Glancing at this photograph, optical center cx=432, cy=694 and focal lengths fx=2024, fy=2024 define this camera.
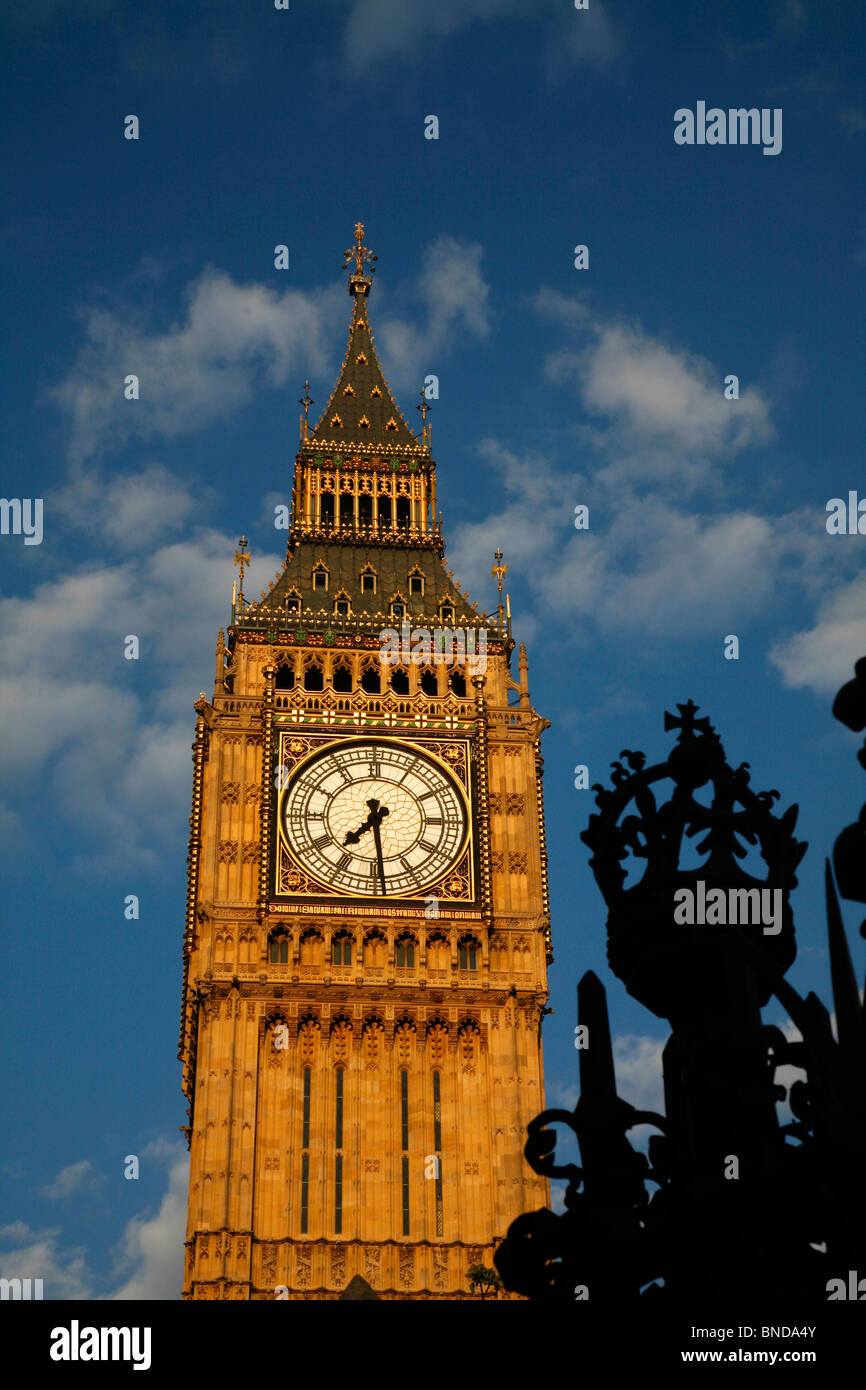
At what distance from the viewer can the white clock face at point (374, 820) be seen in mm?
58469

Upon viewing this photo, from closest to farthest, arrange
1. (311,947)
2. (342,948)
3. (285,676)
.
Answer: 1. (311,947)
2. (342,948)
3. (285,676)

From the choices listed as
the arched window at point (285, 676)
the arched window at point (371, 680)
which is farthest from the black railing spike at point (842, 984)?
the arched window at point (285, 676)

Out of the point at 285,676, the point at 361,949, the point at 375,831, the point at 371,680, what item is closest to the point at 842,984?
the point at 361,949

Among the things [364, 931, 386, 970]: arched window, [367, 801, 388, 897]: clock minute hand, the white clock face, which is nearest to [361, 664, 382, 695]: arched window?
the white clock face

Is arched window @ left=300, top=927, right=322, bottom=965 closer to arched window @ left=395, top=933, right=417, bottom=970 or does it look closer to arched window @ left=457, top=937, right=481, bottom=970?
arched window @ left=395, top=933, right=417, bottom=970

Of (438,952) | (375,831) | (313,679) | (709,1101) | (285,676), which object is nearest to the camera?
(709,1101)

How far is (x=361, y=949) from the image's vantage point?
188ft

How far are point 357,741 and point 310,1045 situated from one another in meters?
9.48

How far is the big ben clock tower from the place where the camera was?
5344 cm

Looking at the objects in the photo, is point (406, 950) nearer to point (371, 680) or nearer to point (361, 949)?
point (361, 949)

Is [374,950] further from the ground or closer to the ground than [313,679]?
closer to the ground

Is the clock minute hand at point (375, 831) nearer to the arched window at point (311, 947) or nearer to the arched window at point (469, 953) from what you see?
the arched window at point (311, 947)

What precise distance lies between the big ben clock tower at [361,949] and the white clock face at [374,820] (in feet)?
0.21

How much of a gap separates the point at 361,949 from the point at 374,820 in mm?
3947
